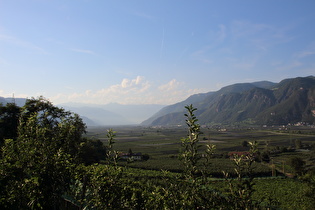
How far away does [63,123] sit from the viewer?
11.3m

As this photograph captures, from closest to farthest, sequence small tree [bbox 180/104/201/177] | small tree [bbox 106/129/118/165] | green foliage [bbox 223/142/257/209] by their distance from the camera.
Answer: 1. green foliage [bbox 223/142/257/209]
2. small tree [bbox 180/104/201/177]
3. small tree [bbox 106/129/118/165]

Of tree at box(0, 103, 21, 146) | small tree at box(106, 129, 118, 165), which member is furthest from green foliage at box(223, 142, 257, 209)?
tree at box(0, 103, 21, 146)

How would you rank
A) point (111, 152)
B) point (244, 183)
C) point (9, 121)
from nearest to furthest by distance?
1. point (244, 183)
2. point (111, 152)
3. point (9, 121)

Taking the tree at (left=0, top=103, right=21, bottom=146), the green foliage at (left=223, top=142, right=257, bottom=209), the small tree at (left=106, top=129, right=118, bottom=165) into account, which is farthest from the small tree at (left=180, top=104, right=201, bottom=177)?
the tree at (left=0, top=103, right=21, bottom=146)

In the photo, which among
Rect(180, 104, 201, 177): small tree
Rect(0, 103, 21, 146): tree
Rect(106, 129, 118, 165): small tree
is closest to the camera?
Rect(180, 104, 201, 177): small tree

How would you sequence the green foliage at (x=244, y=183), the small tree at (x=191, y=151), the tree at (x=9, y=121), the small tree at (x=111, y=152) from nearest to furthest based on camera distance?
1. the green foliage at (x=244, y=183)
2. the small tree at (x=191, y=151)
3. the small tree at (x=111, y=152)
4. the tree at (x=9, y=121)

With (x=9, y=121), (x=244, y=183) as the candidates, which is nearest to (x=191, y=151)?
(x=244, y=183)

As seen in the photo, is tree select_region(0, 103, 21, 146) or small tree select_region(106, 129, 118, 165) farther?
tree select_region(0, 103, 21, 146)

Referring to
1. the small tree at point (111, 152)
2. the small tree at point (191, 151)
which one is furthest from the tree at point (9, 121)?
the small tree at point (191, 151)

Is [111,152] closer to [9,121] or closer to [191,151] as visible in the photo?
[191,151]

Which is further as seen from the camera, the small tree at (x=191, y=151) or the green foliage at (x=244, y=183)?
the small tree at (x=191, y=151)

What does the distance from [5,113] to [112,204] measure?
32.2 metres

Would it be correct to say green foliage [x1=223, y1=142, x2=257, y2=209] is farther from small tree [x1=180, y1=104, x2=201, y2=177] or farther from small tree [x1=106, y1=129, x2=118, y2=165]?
small tree [x1=106, y1=129, x2=118, y2=165]

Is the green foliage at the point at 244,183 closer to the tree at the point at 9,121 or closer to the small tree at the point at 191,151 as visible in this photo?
the small tree at the point at 191,151
